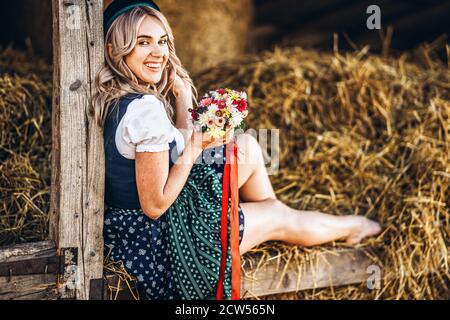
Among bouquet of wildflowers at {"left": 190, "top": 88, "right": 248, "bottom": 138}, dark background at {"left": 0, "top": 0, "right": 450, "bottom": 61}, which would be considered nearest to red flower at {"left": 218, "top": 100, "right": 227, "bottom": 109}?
bouquet of wildflowers at {"left": 190, "top": 88, "right": 248, "bottom": 138}

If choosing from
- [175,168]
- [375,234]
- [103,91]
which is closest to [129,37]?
[103,91]

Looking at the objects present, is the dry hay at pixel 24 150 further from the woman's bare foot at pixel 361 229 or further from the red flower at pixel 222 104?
the woman's bare foot at pixel 361 229

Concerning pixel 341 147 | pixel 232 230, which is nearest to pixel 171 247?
pixel 232 230

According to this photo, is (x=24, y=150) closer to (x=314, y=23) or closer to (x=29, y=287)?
(x=29, y=287)

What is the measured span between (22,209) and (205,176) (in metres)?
0.67

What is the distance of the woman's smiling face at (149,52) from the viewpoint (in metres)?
1.80

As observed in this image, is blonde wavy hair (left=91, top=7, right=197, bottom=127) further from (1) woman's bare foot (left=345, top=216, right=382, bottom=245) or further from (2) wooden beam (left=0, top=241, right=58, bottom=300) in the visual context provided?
(1) woman's bare foot (left=345, top=216, right=382, bottom=245)

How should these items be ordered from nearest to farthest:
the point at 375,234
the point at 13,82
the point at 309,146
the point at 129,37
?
the point at 129,37 → the point at 375,234 → the point at 13,82 → the point at 309,146

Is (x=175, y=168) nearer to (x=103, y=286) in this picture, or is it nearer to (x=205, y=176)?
(x=205, y=176)

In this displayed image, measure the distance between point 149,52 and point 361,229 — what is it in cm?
114

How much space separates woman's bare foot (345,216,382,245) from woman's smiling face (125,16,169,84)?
103 cm

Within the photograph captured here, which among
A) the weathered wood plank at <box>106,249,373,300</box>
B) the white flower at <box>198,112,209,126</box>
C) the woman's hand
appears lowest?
the weathered wood plank at <box>106,249,373,300</box>

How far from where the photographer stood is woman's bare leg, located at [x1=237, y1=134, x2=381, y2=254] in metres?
2.11

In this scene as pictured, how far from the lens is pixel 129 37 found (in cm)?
178
